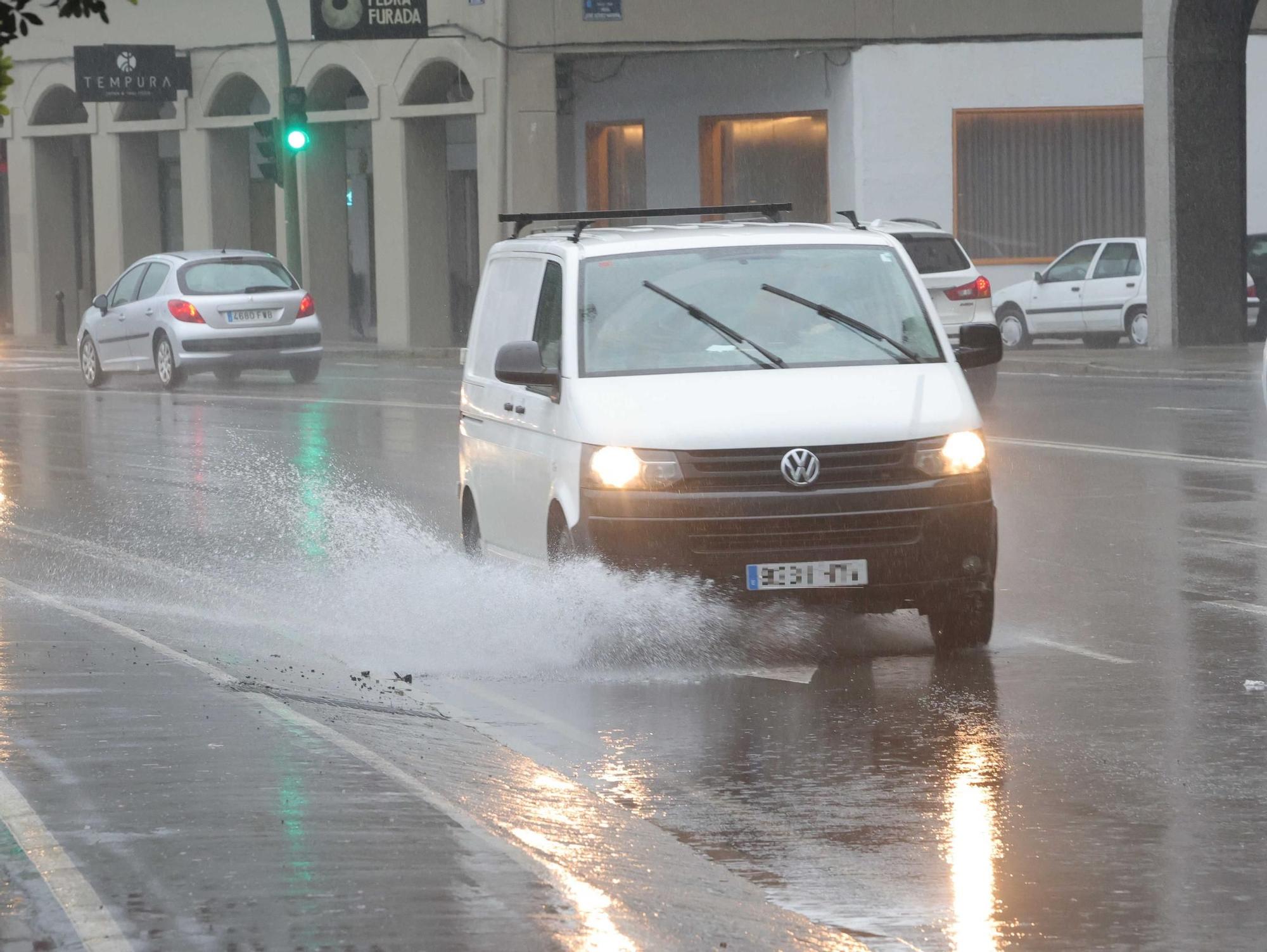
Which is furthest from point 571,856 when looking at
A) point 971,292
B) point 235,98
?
point 235,98

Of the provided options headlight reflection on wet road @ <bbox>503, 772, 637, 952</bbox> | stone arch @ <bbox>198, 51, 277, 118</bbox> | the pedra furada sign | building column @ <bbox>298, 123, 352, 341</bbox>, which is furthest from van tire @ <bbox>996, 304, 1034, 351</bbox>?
headlight reflection on wet road @ <bbox>503, 772, 637, 952</bbox>

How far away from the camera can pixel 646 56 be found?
37.8m

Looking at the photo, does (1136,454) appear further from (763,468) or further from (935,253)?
(763,468)

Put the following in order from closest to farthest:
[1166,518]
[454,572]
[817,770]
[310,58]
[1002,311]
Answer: [817,770] < [454,572] < [1166,518] < [1002,311] < [310,58]

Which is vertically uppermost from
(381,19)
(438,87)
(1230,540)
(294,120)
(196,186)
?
(381,19)

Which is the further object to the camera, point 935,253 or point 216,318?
point 216,318

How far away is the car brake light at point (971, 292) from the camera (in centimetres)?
2233

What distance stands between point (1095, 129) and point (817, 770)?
31.1 meters

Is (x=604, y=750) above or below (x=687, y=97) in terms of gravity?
below

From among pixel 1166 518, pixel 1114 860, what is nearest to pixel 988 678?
pixel 1114 860

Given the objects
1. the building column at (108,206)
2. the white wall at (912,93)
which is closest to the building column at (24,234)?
the building column at (108,206)

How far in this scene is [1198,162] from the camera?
3055cm

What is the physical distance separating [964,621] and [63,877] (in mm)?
4683

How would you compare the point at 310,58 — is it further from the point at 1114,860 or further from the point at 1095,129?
the point at 1114,860
